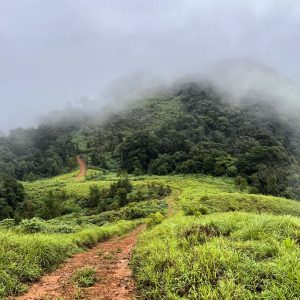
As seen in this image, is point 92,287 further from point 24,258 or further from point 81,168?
point 81,168

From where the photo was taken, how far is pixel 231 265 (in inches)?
375

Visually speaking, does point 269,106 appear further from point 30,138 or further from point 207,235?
point 207,235

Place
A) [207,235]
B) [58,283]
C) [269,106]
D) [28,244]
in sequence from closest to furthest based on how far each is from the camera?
[58,283] < [28,244] < [207,235] < [269,106]

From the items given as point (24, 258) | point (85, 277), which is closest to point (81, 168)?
point (24, 258)

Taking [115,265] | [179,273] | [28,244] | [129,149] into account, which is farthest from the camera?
[129,149]

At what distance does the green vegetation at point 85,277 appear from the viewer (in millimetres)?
11492

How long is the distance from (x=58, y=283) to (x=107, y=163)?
12571 centimetres

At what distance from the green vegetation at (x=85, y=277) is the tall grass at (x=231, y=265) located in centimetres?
139

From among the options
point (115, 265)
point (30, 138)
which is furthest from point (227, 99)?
point (115, 265)

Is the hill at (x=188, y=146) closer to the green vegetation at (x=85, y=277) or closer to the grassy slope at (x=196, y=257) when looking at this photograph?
the grassy slope at (x=196, y=257)

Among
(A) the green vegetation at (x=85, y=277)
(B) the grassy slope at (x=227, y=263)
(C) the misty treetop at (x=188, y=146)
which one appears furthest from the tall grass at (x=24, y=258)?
(C) the misty treetop at (x=188, y=146)

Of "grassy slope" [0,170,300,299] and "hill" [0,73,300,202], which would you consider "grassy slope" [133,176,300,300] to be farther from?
"hill" [0,73,300,202]

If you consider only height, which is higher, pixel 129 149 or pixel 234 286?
pixel 234 286

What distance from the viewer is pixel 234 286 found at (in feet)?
27.5
